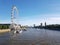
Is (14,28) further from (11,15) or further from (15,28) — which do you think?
(11,15)

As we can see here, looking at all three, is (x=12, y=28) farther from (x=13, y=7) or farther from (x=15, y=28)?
(x=13, y=7)

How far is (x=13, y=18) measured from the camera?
3981 inches

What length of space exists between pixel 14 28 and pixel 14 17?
6989mm

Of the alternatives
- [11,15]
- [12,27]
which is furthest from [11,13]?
[12,27]

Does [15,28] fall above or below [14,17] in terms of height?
below

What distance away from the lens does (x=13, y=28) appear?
101188 mm

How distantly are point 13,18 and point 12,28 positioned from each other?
631 cm

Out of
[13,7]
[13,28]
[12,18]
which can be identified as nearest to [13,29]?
[13,28]

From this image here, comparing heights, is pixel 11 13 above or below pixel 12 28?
above

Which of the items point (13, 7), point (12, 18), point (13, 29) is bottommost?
point (13, 29)

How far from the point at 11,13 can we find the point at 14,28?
9.61m

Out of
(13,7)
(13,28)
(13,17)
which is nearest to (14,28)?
(13,28)

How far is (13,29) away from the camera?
102 m

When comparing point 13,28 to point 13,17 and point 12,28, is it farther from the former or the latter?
point 13,17
